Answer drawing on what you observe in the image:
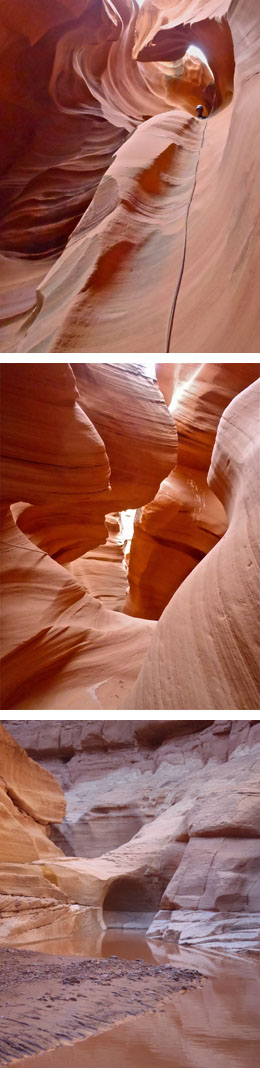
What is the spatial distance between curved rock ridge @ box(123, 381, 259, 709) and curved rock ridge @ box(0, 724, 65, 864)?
3228 millimetres

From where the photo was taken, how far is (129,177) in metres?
4.15

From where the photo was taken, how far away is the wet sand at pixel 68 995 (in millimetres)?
2557

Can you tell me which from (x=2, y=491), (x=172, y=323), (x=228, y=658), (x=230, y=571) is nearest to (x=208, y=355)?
(x=172, y=323)

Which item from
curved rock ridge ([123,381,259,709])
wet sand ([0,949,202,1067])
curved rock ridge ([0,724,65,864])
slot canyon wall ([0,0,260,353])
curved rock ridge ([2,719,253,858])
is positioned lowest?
curved rock ridge ([2,719,253,858])

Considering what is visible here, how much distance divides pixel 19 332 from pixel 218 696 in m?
2.91

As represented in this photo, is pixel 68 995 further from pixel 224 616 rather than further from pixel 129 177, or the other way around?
pixel 129 177

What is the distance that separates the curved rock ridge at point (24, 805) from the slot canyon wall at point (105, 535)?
139 centimetres

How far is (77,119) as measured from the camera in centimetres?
664

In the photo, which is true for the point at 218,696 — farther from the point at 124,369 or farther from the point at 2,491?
the point at 124,369

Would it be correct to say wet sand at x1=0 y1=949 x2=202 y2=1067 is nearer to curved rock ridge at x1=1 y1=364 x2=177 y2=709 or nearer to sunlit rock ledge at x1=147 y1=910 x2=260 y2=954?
curved rock ridge at x1=1 y1=364 x2=177 y2=709

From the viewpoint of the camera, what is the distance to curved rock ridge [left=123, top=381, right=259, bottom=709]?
8.22ft

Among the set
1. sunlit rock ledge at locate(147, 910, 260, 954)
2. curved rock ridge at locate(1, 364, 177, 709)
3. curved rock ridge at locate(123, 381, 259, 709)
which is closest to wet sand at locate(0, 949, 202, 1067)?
curved rock ridge at locate(123, 381, 259, 709)

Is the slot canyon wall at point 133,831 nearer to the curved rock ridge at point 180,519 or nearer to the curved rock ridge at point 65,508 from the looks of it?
the curved rock ridge at point 65,508

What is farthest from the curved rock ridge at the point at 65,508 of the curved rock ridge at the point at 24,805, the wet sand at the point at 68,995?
the curved rock ridge at the point at 24,805
